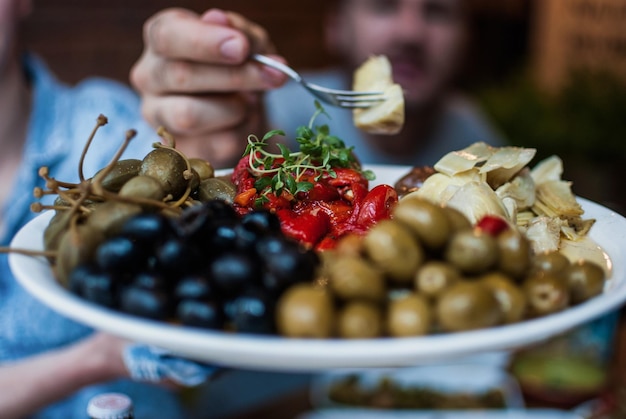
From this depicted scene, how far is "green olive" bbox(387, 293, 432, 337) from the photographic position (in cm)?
79

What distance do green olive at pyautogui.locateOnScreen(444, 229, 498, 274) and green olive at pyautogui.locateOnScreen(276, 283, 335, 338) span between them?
19cm

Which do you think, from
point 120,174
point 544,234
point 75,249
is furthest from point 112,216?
point 544,234

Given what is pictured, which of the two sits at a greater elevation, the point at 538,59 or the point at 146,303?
the point at 146,303

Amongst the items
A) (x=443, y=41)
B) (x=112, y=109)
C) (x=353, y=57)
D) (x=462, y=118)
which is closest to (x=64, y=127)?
(x=112, y=109)

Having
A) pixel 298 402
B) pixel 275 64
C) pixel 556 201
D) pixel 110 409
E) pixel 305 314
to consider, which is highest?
pixel 275 64

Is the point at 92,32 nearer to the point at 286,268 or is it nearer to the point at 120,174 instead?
the point at 120,174

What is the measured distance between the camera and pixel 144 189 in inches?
39.8

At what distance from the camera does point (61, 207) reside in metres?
1.04

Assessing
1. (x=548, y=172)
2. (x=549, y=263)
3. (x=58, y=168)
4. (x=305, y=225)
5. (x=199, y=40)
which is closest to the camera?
(x=549, y=263)

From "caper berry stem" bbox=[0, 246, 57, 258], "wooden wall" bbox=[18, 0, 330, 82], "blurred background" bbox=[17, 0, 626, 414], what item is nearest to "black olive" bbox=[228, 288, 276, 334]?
"caper berry stem" bbox=[0, 246, 57, 258]

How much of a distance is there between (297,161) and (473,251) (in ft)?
1.55

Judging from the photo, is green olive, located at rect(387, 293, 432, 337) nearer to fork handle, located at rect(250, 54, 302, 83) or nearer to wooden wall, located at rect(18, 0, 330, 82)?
fork handle, located at rect(250, 54, 302, 83)

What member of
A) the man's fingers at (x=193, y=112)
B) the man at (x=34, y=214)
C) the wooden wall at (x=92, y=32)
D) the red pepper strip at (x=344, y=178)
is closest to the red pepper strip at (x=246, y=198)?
the red pepper strip at (x=344, y=178)

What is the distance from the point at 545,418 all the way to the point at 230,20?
1830 mm
